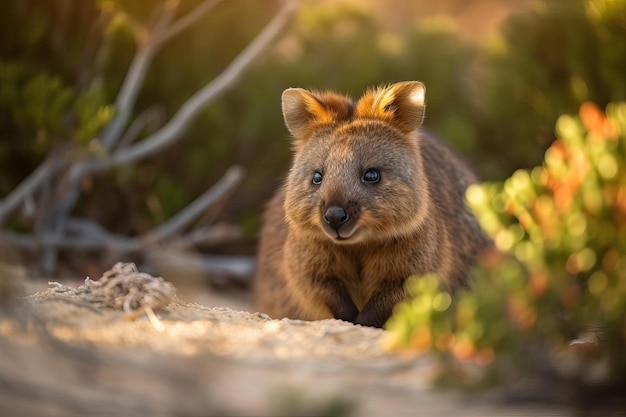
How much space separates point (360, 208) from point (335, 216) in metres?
0.18

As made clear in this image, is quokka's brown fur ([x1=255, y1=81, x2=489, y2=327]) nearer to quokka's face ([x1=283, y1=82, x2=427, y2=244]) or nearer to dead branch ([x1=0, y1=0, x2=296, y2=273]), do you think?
quokka's face ([x1=283, y1=82, x2=427, y2=244])

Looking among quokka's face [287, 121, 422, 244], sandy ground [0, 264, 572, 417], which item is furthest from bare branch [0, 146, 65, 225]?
sandy ground [0, 264, 572, 417]

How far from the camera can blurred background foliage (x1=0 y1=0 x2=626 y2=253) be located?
8.55m

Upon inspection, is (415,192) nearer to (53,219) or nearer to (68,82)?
(53,219)

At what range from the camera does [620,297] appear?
3072 millimetres

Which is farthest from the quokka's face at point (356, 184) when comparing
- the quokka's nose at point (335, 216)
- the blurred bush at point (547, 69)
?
the blurred bush at point (547, 69)

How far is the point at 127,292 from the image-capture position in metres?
4.22

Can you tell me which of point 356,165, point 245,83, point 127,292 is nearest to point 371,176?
point 356,165

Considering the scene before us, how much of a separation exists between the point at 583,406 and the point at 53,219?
683cm

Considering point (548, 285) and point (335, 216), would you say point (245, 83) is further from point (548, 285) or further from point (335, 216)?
point (548, 285)

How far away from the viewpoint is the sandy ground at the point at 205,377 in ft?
8.95

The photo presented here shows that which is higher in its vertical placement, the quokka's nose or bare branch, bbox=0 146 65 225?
bare branch, bbox=0 146 65 225

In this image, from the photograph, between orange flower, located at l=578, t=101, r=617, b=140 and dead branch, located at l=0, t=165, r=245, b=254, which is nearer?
orange flower, located at l=578, t=101, r=617, b=140

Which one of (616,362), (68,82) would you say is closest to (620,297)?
(616,362)
